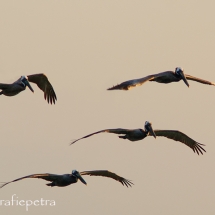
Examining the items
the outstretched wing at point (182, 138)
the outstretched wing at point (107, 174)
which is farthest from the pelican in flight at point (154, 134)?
the outstretched wing at point (107, 174)

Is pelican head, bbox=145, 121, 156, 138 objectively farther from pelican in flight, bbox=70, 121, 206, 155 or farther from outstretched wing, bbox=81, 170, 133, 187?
outstretched wing, bbox=81, 170, 133, 187

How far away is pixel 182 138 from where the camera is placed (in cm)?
4891

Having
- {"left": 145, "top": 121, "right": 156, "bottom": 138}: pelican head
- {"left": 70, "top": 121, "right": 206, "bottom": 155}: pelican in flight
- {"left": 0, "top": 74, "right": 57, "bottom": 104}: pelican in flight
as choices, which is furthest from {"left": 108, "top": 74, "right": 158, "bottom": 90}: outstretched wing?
{"left": 145, "top": 121, "right": 156, "bottom": 138}: pelican head

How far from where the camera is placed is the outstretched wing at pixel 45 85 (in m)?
46.9

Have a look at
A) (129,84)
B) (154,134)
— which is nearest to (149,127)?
(154,134)

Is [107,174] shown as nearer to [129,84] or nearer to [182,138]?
[182,138]

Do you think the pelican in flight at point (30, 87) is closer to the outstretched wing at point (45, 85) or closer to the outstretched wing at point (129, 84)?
the outstretched wing at point (45, 85)

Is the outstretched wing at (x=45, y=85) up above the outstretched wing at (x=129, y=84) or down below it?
above

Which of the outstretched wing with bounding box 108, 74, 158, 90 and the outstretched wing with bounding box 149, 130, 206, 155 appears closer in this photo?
the outstretched wing with bounding box 108, 74, 158, 90

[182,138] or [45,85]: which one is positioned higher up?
[45,85]

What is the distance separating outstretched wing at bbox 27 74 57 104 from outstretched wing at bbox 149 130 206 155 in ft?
14.7

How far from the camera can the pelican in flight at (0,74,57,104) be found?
145ft

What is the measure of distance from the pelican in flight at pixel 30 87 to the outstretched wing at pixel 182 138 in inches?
181

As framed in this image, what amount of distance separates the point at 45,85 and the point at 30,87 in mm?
2725
